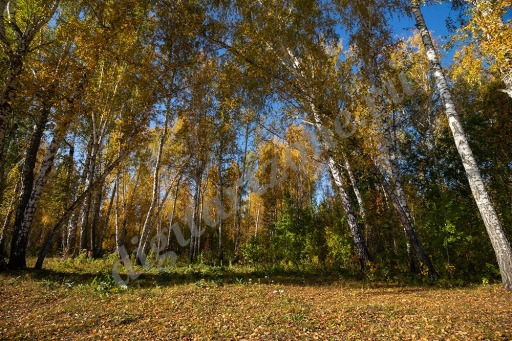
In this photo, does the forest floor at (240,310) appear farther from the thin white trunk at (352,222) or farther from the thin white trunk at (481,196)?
the thin white trunk at (352,222)

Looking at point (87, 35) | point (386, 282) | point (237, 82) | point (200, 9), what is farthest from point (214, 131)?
point (386, 282)

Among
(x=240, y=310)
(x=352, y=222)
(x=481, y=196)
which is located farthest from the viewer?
(x=352, y=222)

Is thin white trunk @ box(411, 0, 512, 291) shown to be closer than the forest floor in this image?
No

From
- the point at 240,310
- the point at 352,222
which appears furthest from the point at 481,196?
the point at 240,310

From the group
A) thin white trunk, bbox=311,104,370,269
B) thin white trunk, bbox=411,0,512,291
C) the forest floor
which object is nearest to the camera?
the forest floor

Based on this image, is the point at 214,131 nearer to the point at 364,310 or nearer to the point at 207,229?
the point at 364,310

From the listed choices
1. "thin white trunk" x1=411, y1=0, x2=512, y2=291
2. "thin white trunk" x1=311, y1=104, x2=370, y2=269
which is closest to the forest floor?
"thin white trunk" x1=411, y1=0, x2=512, y2=291

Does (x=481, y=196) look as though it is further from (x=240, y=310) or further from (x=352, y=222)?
(x=240, y=310)

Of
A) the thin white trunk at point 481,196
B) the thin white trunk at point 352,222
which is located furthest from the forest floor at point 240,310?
the thin white trunk at point 352,222

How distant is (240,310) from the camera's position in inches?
208

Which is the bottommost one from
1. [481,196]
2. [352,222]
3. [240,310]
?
[240,310]

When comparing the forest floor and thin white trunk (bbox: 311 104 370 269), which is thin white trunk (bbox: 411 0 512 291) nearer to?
the forest floor

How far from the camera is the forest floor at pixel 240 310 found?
3.93 m

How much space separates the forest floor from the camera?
3.93m
